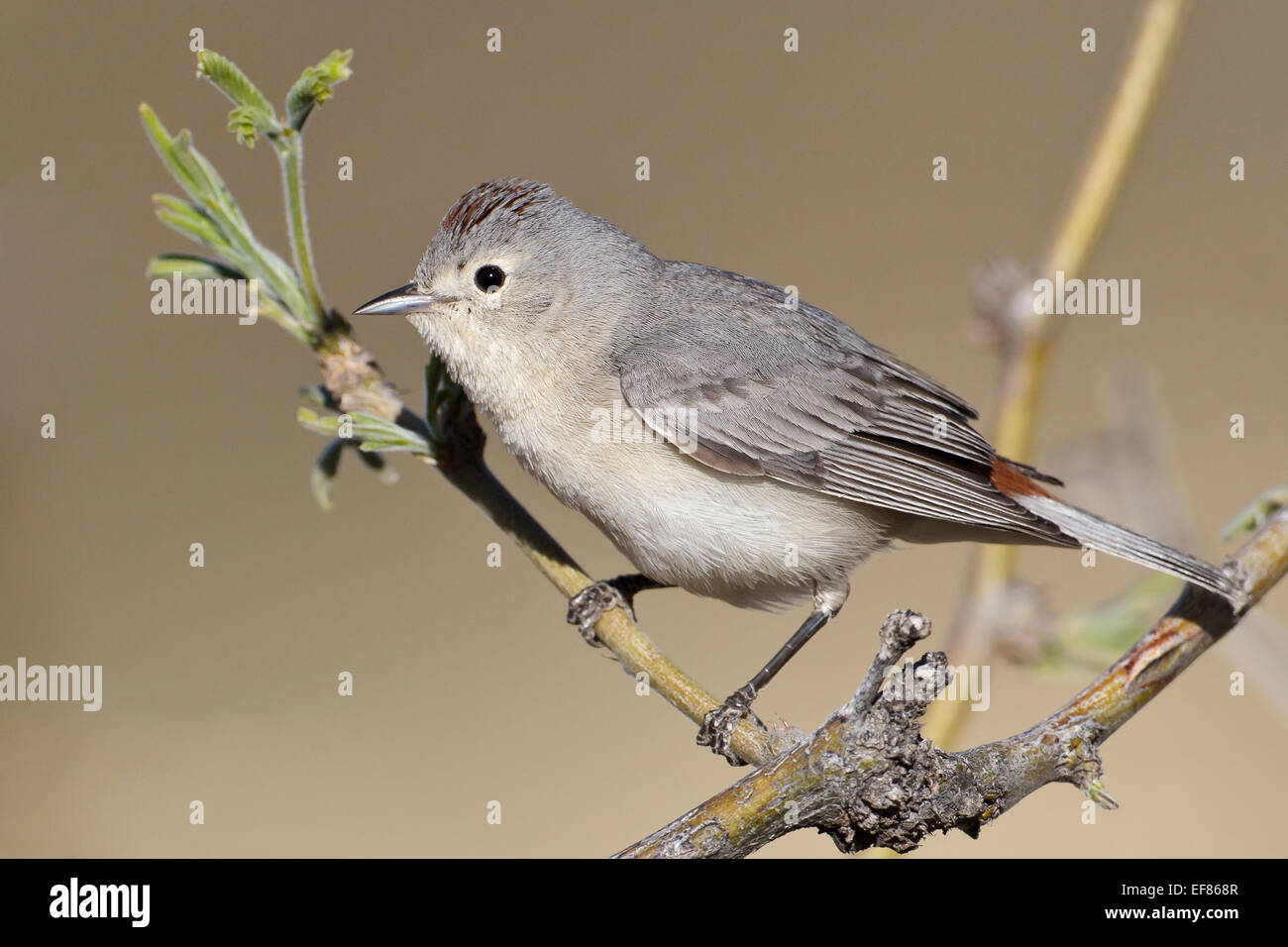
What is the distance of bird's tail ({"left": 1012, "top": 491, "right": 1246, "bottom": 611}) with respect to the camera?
88.5 inches

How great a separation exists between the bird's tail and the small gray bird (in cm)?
1

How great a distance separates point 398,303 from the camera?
3.25 metres

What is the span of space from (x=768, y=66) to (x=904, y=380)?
4785mm

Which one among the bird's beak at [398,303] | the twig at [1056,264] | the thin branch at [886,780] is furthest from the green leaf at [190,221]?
the twig at [1056,264]

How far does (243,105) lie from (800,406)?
1.75 metres

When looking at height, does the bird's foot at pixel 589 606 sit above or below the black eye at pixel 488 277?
below

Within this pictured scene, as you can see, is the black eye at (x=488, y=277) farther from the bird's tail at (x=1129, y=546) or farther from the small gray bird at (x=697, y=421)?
the bird's tail at (x=1129, y=546)

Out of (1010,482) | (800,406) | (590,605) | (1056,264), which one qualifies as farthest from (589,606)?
(1056,264)

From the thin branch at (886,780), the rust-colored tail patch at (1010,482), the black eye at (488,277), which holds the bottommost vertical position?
the thin branch at (886,780)

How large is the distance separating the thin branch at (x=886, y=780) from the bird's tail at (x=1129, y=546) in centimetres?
50

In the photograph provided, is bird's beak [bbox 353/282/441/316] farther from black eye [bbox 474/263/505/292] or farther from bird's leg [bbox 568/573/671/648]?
bird's leg [bbox 568/573/671/648]

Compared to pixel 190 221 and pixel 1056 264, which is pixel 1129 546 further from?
pixel 190 221

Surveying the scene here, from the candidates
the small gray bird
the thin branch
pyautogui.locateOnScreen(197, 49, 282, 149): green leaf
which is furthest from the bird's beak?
the thin branch

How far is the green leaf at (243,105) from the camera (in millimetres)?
2377
